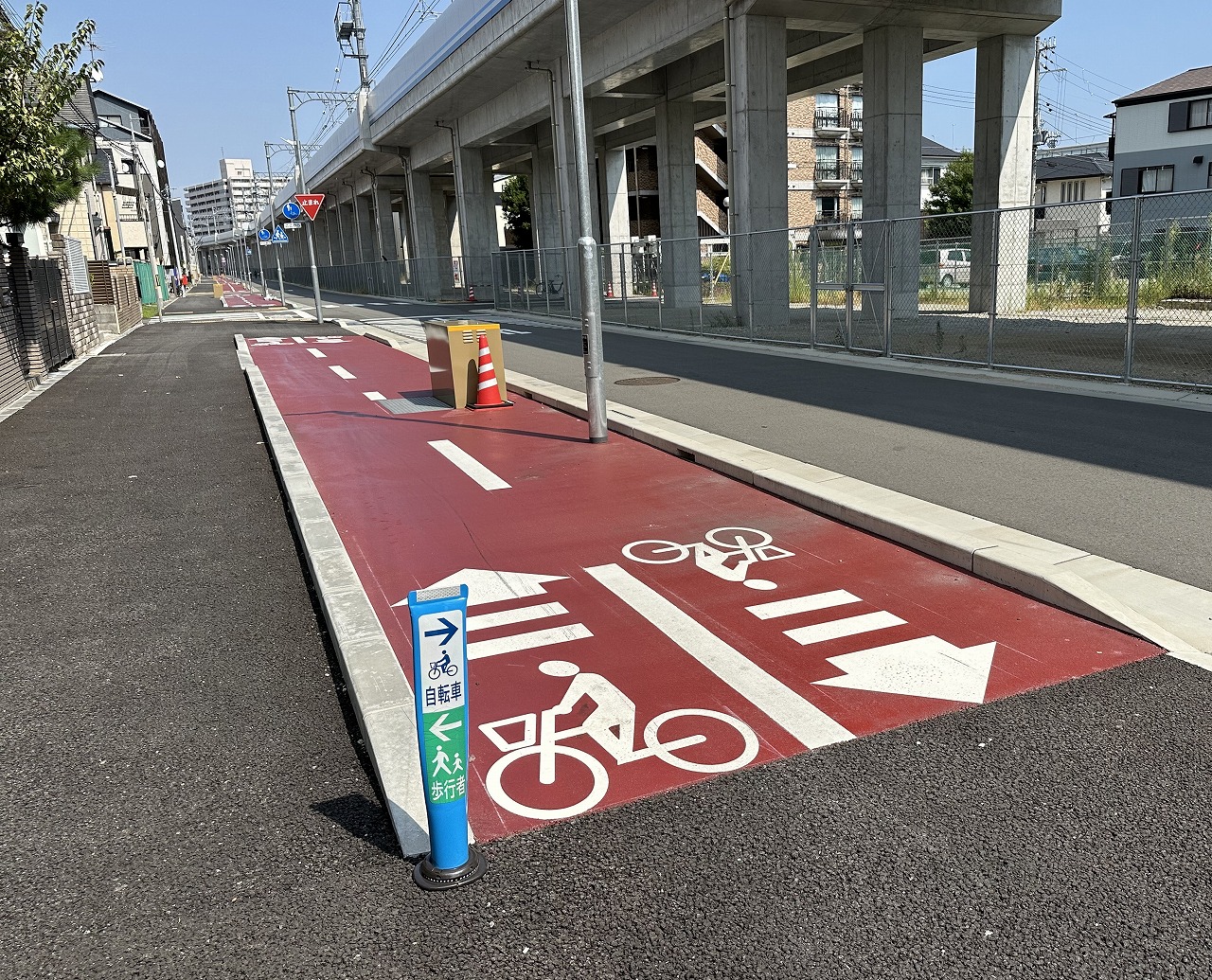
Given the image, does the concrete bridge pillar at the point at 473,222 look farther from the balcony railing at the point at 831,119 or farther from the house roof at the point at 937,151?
the house roof at the point at 937,151

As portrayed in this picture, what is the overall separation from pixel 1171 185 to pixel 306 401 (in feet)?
184

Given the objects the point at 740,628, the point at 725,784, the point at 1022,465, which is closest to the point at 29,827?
the point at 725,784

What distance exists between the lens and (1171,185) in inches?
2089

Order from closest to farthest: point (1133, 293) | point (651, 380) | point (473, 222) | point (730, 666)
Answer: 1. point (730, 666)
2. point (1133, 293)
3. point (651, 380)
4. point (473, 222)

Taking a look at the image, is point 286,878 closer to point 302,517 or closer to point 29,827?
point 29,827

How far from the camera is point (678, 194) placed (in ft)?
119

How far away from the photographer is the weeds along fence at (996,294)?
516 inches

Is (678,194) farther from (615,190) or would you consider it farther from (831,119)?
(831,119)

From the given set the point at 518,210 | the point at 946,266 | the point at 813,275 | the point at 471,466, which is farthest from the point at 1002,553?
the point at 518,210

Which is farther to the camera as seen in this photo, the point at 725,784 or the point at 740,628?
the point at 740,628

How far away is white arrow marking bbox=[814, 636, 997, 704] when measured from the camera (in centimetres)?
440

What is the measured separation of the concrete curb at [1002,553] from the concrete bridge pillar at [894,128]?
646 inches

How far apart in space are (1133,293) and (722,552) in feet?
28.4

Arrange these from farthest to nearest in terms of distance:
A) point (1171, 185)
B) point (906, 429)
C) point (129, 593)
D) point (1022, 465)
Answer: point (1171, 185) → point (906, 429) → point (1022, 465) → point (129, 593)
